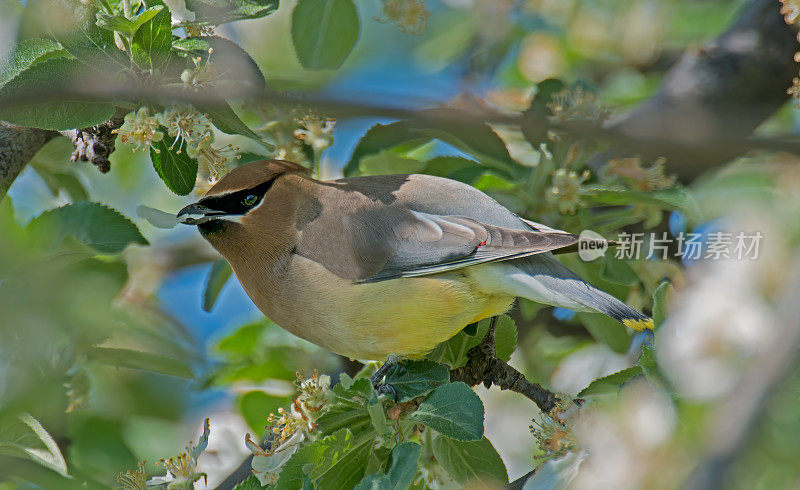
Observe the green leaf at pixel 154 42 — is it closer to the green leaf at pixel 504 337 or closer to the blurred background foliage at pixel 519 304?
the blurred background foliage at pixel 519 304

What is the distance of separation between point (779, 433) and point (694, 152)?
565 millimetres

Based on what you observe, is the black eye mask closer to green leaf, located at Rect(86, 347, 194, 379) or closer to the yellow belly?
the yellow belly

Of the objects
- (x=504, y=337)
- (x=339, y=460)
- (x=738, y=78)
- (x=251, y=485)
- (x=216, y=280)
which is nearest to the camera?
(x=251, y=485)

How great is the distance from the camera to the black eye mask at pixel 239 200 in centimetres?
239

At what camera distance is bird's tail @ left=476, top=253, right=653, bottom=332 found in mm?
2229

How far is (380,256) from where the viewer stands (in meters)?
2.29

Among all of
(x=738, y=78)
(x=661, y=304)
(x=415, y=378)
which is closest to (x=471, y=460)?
(x=415, y=378)

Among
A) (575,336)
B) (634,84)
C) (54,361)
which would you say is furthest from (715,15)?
(54,361)

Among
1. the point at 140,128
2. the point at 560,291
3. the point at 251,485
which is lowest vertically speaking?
the point at 251,485

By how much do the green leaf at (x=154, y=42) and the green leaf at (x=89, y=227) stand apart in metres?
0.41

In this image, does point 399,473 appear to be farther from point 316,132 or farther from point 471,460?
point 316,132

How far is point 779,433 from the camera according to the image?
1187 millimetres

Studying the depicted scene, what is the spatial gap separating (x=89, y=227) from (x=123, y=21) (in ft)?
1.81

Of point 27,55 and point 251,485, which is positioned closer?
point 251,485
